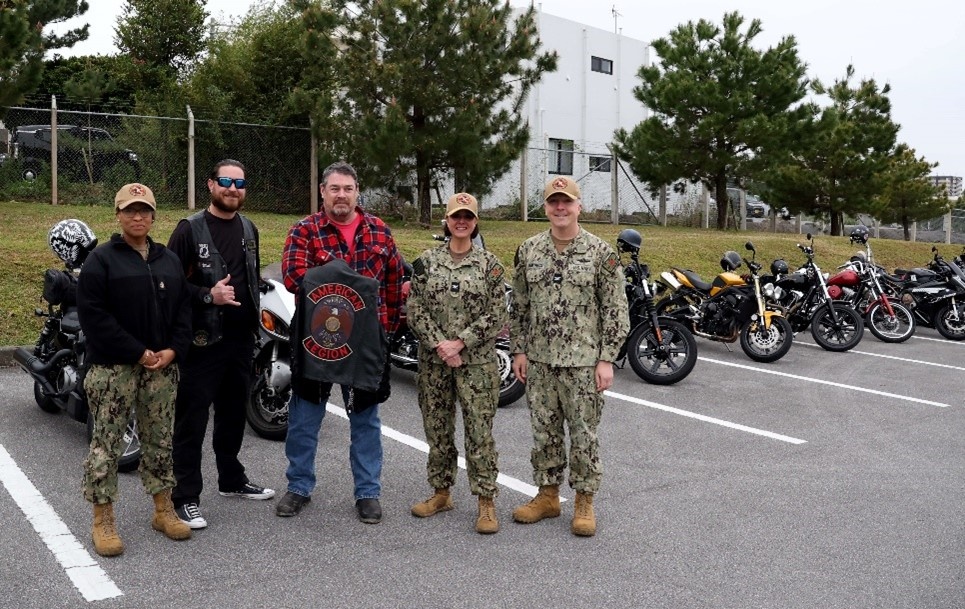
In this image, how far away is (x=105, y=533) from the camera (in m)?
4.32

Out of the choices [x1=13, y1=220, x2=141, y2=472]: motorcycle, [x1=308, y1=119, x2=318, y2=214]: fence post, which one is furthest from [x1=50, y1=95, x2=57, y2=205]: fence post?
[x1=13, y1=220, x2=141, y2=472]: motorcycle

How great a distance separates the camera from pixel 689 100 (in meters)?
22.8

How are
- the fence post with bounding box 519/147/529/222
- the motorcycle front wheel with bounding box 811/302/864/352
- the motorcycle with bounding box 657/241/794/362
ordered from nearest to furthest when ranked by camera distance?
the motorcycle with bounding box 657/241/794/362
the motorcycle front wheel with bounding box 811/302/864/352
the fence post with bounding box 519/147/529/222

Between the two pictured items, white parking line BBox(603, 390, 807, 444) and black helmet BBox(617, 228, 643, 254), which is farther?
black helmet BBox(617, 228, 643, 254)

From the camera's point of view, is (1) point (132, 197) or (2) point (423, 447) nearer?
(1) point (132, 197)

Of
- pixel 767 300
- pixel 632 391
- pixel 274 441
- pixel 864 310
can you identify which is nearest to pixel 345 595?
pixel 274 441

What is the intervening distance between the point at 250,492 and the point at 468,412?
1.34 meters

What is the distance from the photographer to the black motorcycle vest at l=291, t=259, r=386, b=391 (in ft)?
15.1

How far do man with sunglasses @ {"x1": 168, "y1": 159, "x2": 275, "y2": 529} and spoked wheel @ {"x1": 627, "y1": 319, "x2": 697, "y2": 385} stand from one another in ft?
15.9

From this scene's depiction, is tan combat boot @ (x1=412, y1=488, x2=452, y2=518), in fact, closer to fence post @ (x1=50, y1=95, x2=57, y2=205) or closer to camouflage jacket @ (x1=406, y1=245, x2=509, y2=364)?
camouflage jacket @ (x1=406, y1=245, x2=509, y2=364)

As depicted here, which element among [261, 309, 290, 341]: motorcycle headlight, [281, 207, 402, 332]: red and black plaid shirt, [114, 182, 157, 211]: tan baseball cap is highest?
[114, 182, 157, 211]: tan baseball cap

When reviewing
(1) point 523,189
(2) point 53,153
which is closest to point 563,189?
(2) point 53,153

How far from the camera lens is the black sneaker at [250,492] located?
5.16 meters

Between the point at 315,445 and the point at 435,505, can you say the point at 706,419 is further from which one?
the point at 315,445
